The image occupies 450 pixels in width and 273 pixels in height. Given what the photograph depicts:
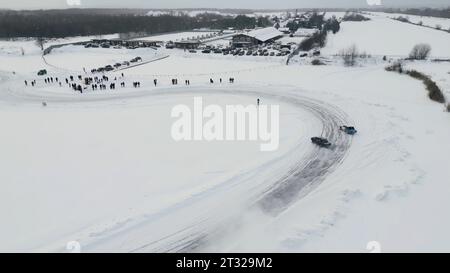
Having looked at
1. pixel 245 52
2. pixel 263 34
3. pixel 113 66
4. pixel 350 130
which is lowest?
pixel 350 130

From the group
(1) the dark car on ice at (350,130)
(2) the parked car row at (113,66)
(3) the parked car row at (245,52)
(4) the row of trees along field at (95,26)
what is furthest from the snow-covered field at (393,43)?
(4) the row of trees along field at (95,26)

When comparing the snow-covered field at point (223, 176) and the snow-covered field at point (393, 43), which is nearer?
the snow-covered field at point (223, 176)

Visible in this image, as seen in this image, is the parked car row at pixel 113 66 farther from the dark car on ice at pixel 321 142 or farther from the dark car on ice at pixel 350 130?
the dark car on ice at pixel 350 130

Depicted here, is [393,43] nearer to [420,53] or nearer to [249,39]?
[420,53]

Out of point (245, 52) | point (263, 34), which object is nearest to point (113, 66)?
point (245, 52)

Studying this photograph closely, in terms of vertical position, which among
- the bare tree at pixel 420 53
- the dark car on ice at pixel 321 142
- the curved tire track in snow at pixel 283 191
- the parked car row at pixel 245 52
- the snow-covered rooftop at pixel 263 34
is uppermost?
the snow-covered rooftop at pixel 263 34

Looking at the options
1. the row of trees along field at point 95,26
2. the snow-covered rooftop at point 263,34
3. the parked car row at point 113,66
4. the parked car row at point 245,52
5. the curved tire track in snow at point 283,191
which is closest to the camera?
the curved tire track in snow at point 283,191

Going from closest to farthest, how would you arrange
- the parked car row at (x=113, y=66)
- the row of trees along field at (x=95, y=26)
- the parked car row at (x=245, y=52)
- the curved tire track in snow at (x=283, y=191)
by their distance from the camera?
the curved tire track in snow at (x=283, y=191), the parked car row at (x=113, y=66), the parked car row at (x=245, y=52), the row of trees along field at (x=95, y=26)

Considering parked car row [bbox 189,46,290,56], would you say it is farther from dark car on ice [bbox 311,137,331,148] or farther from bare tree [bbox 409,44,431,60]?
dark car on ice [bbox 311,137,331,148]
